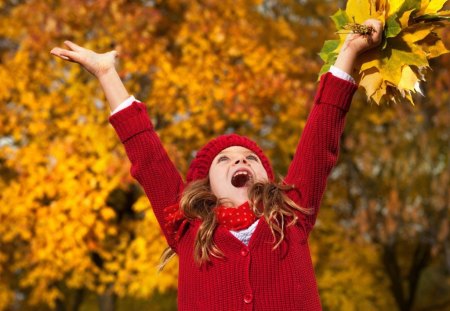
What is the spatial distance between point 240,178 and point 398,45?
3.13ft

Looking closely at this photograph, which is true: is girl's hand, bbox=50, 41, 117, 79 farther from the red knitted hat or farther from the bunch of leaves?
the bunch of leaves

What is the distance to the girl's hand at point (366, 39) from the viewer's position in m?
3.38

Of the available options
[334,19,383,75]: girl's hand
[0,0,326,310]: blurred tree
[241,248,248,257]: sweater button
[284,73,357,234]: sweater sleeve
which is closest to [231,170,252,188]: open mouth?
[284,73,357,234]: sweater sleeve

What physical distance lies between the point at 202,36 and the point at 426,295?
10.7 m

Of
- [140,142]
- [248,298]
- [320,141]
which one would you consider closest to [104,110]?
[140,142]

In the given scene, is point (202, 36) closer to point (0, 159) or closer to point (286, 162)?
point (286, 162)

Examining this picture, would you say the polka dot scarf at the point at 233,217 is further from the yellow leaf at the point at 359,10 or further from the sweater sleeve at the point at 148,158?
the yellow leaf at the point at 359,10

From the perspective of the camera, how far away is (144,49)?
9906 millimetres

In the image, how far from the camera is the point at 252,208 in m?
3.49

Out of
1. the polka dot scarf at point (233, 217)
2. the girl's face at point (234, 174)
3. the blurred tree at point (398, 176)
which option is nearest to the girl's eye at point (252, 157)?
the girl's face at point (234, 174)

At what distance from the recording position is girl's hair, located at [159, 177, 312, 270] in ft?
11.3

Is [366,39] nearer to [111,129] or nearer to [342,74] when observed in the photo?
[342,74]

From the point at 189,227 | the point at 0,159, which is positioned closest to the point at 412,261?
the point at 0,159

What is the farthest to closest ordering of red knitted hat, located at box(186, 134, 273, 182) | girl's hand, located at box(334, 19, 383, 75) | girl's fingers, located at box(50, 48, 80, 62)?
red knitted hat, located at box(186, 134, 273, 182), girl's fingers, located at box(50, 48, 80, 62), girl's hand, located at box(334, 19, 383, 75)
